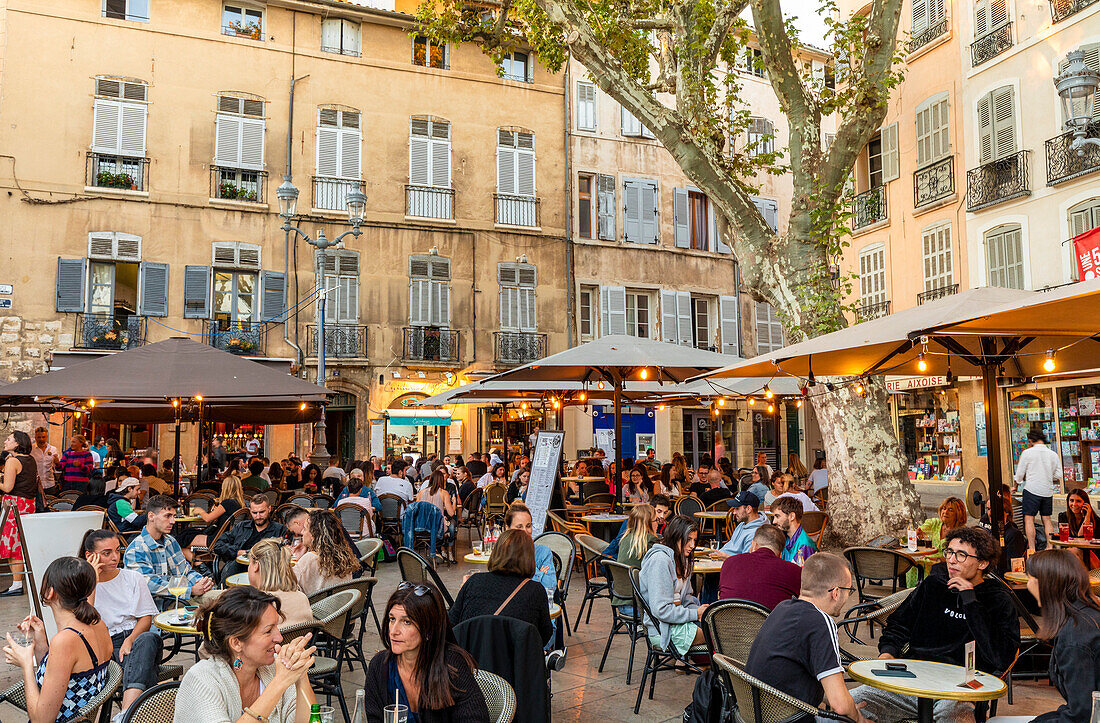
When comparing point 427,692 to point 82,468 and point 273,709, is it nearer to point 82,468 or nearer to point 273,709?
point 273,709

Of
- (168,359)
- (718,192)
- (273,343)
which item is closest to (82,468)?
(168,359)

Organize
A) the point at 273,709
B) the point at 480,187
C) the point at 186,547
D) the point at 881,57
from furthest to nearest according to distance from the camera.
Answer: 1. the point at 480,187
2. the point at 881,57
3. the point at 186,547
4. the point at 273,709

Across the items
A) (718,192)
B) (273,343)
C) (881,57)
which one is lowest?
(273,343)

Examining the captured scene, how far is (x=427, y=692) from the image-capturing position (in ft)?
10.1

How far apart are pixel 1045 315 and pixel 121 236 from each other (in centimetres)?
1802

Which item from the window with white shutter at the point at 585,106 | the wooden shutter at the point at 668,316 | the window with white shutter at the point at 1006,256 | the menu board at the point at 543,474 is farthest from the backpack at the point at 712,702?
the window with white shutter at the point at 585,106

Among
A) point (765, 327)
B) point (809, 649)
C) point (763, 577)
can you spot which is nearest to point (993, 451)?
point (763, 577)

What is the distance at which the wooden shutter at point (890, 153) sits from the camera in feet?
63.7

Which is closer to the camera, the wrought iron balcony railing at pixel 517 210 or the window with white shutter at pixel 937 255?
the window with white shutter at pixel 937 255

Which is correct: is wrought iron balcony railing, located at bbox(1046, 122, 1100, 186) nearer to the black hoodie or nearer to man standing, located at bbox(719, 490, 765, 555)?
man standing, located at bbox(719, 490, 765, 555)

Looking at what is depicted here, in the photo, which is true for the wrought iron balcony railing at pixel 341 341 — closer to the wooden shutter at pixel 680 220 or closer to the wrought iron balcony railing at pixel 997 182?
the wooden shutter at pixel 680 220

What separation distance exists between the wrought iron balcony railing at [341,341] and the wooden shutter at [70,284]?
15.1ft

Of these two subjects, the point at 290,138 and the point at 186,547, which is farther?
the point at 290,138

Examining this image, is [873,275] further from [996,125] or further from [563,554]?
[563,554]
